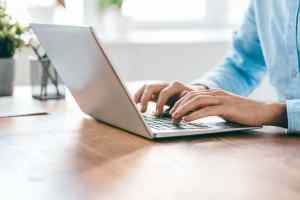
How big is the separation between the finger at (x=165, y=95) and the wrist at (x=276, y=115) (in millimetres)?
213

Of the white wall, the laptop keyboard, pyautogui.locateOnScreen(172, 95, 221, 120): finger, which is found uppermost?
pyautogui.locateOnScreen(172, 95, 221, 120): finger

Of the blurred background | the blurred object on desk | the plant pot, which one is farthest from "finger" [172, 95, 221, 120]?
the blurred background

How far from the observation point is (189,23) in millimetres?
3119

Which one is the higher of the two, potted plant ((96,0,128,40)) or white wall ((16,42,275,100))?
potted plant ((96,0,128,40))

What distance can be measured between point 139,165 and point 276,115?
1.28ft

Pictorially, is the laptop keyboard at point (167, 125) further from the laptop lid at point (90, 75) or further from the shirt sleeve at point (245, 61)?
the shirt sleeve at point (245, 61)

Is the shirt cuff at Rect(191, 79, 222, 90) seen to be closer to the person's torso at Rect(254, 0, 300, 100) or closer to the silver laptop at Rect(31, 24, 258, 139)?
the person's torso at Rect(254, 0, 300, 100)

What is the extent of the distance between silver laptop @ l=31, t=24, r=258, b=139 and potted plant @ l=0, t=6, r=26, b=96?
0.34 m

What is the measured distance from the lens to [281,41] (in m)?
1.63

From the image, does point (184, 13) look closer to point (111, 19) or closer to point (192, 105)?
point (111, 19)

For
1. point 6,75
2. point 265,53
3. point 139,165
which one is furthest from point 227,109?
point 6,75

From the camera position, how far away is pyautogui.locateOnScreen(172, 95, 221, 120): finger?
1.15 m

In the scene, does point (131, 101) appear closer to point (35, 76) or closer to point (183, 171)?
point (183, 171)

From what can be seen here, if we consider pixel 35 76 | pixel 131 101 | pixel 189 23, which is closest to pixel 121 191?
pixel 131 101
